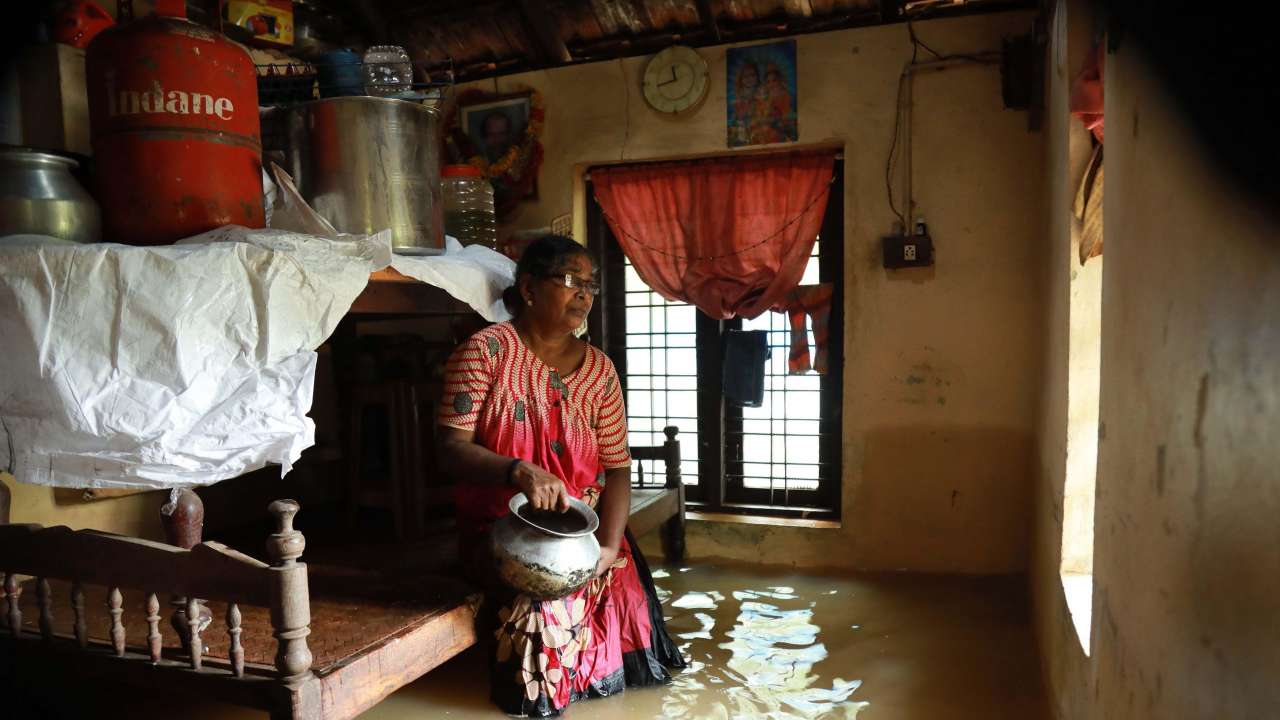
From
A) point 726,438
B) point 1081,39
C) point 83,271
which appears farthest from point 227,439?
point 726,438

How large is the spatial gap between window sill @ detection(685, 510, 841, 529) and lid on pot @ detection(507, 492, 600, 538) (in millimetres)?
2183

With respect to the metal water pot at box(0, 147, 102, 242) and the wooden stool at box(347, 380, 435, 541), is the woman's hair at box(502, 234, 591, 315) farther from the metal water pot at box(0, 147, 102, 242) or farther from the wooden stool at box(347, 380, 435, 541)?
the metal water pot at box(0, 147, 102, 242)

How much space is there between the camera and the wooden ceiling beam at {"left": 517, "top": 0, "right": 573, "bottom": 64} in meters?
4.59

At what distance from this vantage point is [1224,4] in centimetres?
86

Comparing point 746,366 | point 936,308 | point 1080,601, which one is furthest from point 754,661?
point 936,308

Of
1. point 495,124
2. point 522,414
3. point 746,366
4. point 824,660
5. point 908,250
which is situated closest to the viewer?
point 522,414

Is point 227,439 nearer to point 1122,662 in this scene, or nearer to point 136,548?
point 136,548

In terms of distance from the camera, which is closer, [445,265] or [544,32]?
[445,265]

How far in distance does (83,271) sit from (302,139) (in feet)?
3.59

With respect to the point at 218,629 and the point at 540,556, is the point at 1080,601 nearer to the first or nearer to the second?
the point at 540,556

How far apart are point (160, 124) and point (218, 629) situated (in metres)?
1.59

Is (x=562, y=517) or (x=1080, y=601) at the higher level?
(x=562, y=517)

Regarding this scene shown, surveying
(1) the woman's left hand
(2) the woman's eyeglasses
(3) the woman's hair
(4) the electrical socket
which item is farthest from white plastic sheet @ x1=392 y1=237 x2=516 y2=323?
(4) the electrical socket

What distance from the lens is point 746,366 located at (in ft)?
15.2
